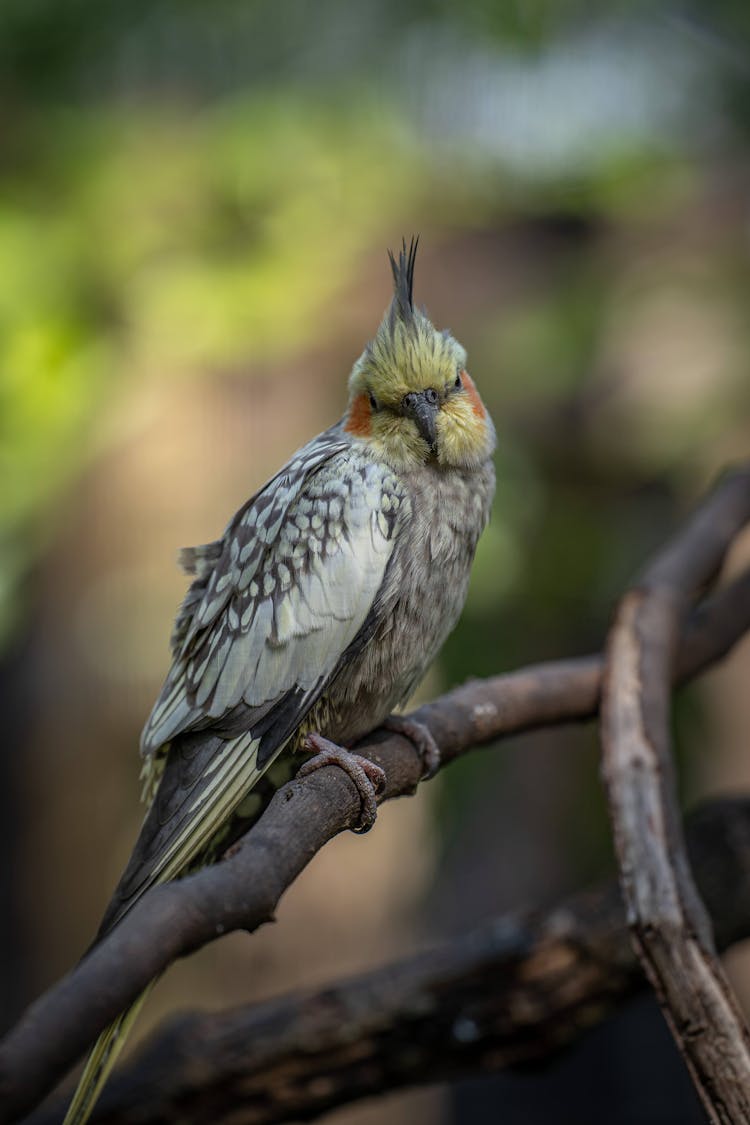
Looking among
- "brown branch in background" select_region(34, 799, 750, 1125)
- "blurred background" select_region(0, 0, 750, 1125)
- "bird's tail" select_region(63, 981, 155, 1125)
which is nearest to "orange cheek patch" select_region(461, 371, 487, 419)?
"blurred background" select_region(0, 0, 750, 1125)

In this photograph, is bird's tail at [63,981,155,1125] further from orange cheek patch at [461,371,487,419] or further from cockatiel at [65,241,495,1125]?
orange cheek patch at [461,371,487,419]

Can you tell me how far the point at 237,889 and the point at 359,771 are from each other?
60cm

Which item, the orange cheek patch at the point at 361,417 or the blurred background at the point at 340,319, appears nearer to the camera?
the orange cheek patch at the point at 361,417

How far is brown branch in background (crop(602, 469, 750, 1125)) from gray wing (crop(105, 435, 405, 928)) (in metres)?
0.66

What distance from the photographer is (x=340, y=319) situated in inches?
151

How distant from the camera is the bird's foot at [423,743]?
2.27 m

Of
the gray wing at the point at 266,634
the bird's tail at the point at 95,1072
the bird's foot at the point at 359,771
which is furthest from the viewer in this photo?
the gray wing at the point at 266,634

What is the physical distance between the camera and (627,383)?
4047mm

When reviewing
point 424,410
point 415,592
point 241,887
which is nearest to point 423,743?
point 415,592

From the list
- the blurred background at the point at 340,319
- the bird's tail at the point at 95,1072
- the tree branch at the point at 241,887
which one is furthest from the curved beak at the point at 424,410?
the bird's tail at the point at 95,1072

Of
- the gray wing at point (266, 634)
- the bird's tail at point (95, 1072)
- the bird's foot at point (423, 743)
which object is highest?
the gray wing at point (266, 634)

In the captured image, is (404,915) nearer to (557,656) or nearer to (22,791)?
(557,656)

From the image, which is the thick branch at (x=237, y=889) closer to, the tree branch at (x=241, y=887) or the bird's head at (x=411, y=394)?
the tree branch at (x=241, y=887)

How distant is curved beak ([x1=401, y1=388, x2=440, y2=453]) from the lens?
2.15m
